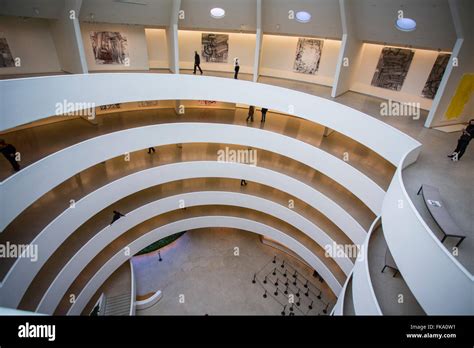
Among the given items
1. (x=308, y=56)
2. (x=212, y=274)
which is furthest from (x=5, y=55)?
(x=308, y=56)

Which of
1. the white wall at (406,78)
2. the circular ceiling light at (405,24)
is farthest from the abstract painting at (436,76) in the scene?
the circular ceiling light at (405,24)

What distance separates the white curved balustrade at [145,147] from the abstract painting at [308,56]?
5.93m

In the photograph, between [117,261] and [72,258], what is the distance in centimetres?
358

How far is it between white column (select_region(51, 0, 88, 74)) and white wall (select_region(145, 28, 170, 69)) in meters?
5.03

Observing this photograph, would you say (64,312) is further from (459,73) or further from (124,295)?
(459,73)

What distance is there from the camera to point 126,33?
16016mm

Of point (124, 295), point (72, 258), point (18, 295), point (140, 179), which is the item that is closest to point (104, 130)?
point (140, 179)

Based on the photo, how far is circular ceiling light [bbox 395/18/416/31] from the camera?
1253 centimetres

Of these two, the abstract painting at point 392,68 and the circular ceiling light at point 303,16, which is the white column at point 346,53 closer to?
the abstract painting at point 392,68

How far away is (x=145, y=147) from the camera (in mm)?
15188

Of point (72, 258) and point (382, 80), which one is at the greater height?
point (382, 80)

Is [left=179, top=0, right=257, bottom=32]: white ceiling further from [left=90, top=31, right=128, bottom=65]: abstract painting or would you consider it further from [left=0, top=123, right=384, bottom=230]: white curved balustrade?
[left=0, top=123, right=384, bottom=230]: white curved balustrade

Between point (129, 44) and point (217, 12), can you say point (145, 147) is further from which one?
point (217, 12)

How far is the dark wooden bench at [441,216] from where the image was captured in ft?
21.3
